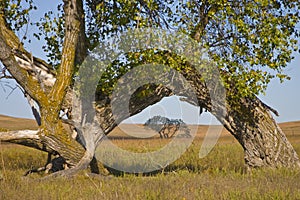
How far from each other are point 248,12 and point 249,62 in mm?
1312

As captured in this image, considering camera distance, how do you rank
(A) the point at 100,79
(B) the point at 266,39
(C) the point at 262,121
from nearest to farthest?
→ (B) the point at 266,39
(A) the point at 100,79
(C) the point at 262,121

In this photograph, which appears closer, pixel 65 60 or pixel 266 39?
pixel 266 39

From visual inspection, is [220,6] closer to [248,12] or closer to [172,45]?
[248,12]

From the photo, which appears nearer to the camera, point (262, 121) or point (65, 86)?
point (65, 86)

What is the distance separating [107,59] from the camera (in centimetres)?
1102

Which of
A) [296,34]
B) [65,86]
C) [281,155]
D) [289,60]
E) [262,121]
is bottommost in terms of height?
[281,155]

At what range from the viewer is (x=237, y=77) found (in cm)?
1072

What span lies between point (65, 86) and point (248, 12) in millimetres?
5227

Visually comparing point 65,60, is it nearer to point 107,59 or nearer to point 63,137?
point 107,59

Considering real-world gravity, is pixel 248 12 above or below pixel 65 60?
above

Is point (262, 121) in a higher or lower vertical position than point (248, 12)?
lower

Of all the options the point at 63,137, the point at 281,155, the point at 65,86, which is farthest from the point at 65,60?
the point at 281,155

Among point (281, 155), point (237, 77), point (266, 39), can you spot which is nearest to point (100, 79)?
point (237, 77)

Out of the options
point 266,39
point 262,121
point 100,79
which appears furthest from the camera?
point 262,121
